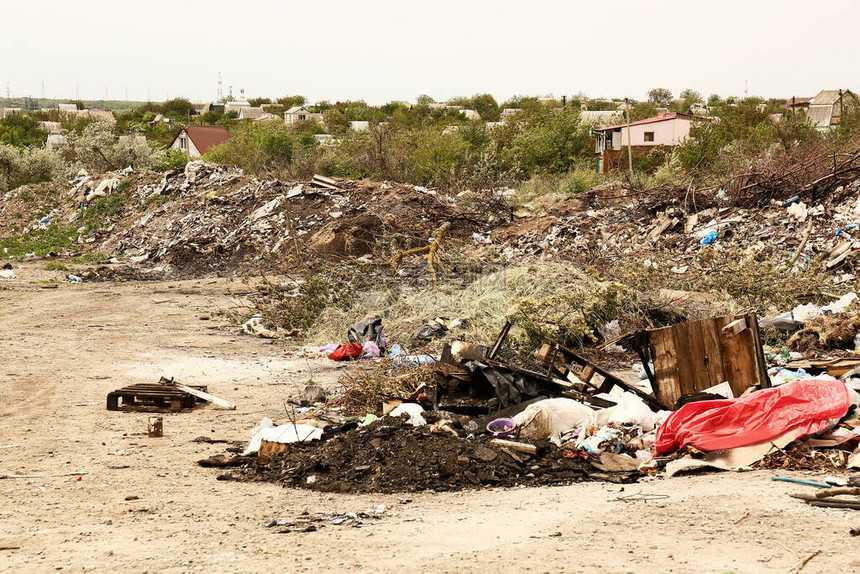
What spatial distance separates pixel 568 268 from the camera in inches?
390

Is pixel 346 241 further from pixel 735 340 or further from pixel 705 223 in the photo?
pixel 735 340

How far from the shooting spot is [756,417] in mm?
4980

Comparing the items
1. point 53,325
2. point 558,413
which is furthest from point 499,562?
point 53,325

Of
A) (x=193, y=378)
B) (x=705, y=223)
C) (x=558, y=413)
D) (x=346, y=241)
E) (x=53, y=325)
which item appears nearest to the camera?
(x=558, y=413)

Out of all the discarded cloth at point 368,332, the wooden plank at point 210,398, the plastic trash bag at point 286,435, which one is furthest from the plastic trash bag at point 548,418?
the discarded cloth at point 368,332

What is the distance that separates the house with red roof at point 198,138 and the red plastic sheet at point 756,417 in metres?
43.8

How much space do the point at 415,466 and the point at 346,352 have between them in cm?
433

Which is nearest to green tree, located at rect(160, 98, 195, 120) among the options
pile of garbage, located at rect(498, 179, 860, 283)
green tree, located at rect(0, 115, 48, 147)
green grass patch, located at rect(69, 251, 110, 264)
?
green tree, located at rect(0, 115, 48, 147)

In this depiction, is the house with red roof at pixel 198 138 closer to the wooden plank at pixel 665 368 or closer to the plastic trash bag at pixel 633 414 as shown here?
the wooden plank at pixel 665 368

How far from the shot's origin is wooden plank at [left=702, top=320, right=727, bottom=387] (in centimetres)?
591

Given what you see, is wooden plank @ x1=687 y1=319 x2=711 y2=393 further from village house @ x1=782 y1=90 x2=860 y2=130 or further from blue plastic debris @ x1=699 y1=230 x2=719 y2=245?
village house @ x1=782 y1=90 x2=860 y2=130

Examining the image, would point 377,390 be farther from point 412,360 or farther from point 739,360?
point 739,360

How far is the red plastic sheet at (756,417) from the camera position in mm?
4910

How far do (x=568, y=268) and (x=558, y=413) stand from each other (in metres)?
4.47
